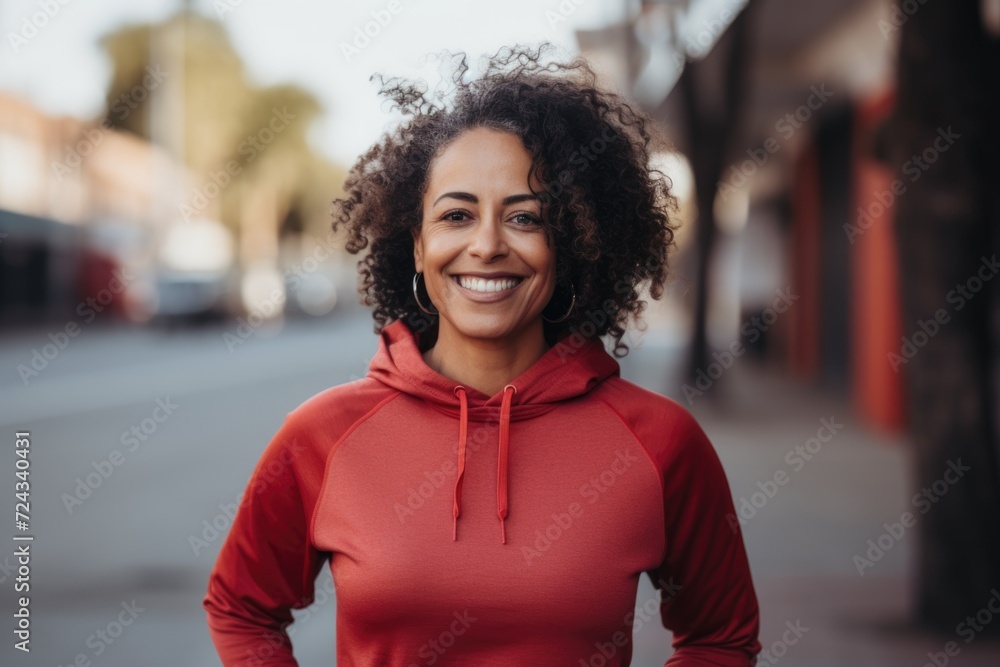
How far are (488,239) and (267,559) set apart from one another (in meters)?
0.79

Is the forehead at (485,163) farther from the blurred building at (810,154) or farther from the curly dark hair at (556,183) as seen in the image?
the blurred building at (810,154)

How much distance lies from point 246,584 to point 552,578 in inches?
25.7

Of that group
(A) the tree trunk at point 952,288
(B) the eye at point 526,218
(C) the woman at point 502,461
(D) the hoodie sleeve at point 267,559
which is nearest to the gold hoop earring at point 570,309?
(C) the woman at point 502,461

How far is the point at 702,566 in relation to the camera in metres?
2.33

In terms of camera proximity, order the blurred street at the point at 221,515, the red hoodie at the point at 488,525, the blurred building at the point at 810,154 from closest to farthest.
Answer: the red hoodie at the point at 488,525
the blurred street at the point at 221,515
the blurred building at the point at 810,154

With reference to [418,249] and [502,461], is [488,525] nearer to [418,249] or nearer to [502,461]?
[502,461]

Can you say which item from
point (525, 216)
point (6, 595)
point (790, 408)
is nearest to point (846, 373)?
point (790, 408)

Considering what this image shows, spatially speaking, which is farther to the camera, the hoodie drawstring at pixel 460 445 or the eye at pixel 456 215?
the eye at pixel 456 215

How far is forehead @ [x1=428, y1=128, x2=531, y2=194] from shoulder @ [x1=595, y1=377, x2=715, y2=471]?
1.51ft

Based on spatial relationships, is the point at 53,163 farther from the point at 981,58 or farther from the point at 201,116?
the point at 981,58

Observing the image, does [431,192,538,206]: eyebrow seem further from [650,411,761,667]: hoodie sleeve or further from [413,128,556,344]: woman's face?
[650,411,761,667]: hoodie sleeve

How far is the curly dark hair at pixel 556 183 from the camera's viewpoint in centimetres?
235

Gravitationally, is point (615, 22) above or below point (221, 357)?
above

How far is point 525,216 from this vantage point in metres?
2.29
